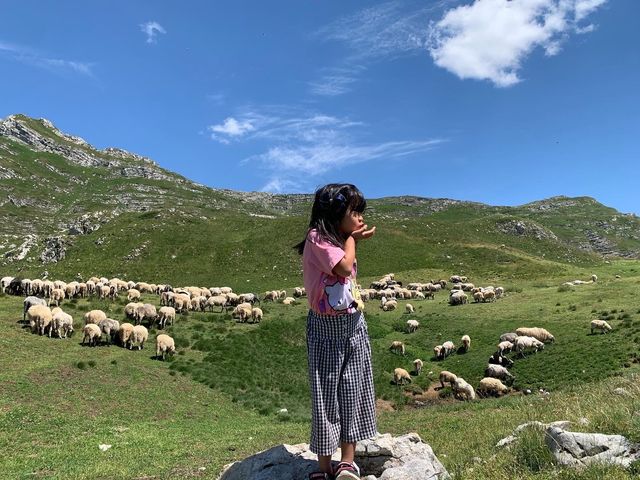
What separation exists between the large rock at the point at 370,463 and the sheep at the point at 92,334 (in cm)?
2254

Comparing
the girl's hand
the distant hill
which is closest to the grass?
the girl's hand

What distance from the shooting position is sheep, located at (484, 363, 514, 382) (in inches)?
1017

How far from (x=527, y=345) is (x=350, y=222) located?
1098 inches

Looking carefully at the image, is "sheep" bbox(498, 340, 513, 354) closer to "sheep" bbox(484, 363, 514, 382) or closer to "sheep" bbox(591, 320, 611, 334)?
"sheep" bbox(484, 363, 514, 382)

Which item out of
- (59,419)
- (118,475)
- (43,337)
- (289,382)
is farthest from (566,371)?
(43,337)

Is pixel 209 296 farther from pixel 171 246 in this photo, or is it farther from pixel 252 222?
pixel 252 222

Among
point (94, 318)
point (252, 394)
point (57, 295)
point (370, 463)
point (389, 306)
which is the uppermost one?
point (57, 295)

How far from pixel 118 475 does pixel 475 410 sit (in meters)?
14.2

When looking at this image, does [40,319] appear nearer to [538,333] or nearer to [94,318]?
[94,318]

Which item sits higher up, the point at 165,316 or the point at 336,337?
the point at 336,337

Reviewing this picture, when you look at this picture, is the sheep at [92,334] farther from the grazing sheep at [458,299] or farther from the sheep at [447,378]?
the grazing sheep at [458,299]

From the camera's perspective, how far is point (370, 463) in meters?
6.50

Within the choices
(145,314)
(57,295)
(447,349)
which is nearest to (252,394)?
(145,314)

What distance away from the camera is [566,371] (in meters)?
24.7
